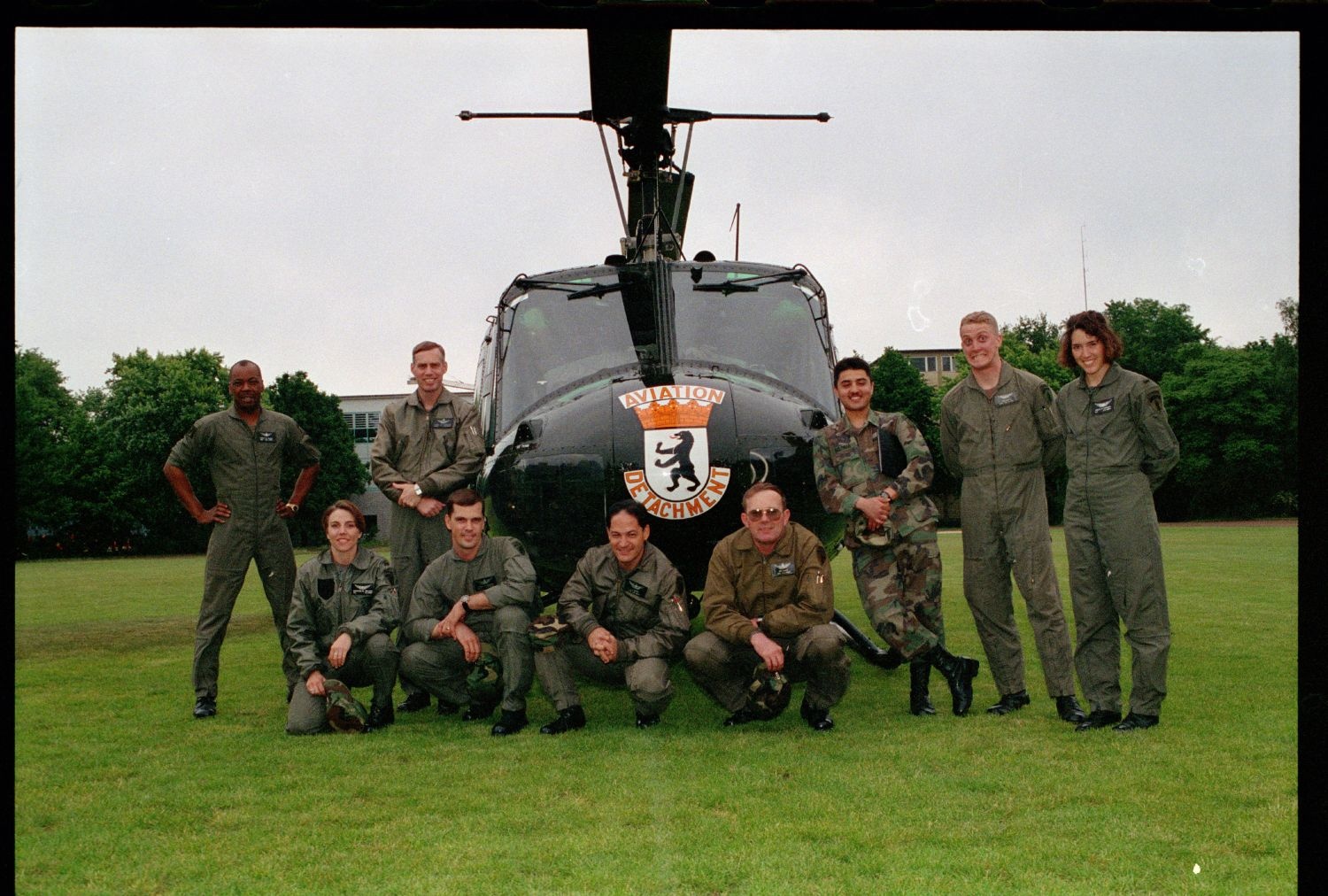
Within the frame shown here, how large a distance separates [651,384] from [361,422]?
163ft

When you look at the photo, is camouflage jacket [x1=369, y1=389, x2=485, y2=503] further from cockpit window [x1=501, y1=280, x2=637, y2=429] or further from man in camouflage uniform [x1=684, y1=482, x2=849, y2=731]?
man in camouflage uniform [x1=684, y1=482, x2=849, y2=731]

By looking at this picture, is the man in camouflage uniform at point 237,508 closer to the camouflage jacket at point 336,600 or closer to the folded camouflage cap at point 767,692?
the camouflage jacket at point 336,600

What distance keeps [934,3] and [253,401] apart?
589 centimetres

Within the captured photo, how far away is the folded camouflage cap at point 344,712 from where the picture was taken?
5609mm

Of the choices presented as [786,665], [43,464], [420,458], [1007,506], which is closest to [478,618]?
[420,458]

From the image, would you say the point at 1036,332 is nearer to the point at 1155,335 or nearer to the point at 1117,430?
the point at 1155,335

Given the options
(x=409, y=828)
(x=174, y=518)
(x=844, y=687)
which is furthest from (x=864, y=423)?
(x=174, y=518)

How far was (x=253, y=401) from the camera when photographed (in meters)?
6.67

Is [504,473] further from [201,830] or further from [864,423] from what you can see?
[201,830]

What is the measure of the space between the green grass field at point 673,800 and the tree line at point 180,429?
3425 centimetres

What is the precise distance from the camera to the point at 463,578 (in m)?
5.95

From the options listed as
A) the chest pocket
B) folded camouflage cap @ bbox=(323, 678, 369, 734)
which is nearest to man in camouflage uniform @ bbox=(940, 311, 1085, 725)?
the chest pocket

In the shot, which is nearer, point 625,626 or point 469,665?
point 625,626

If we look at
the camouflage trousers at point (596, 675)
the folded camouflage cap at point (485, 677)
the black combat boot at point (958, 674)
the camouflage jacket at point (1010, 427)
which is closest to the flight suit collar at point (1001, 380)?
the camouflage jacket at point (1010, 427)
